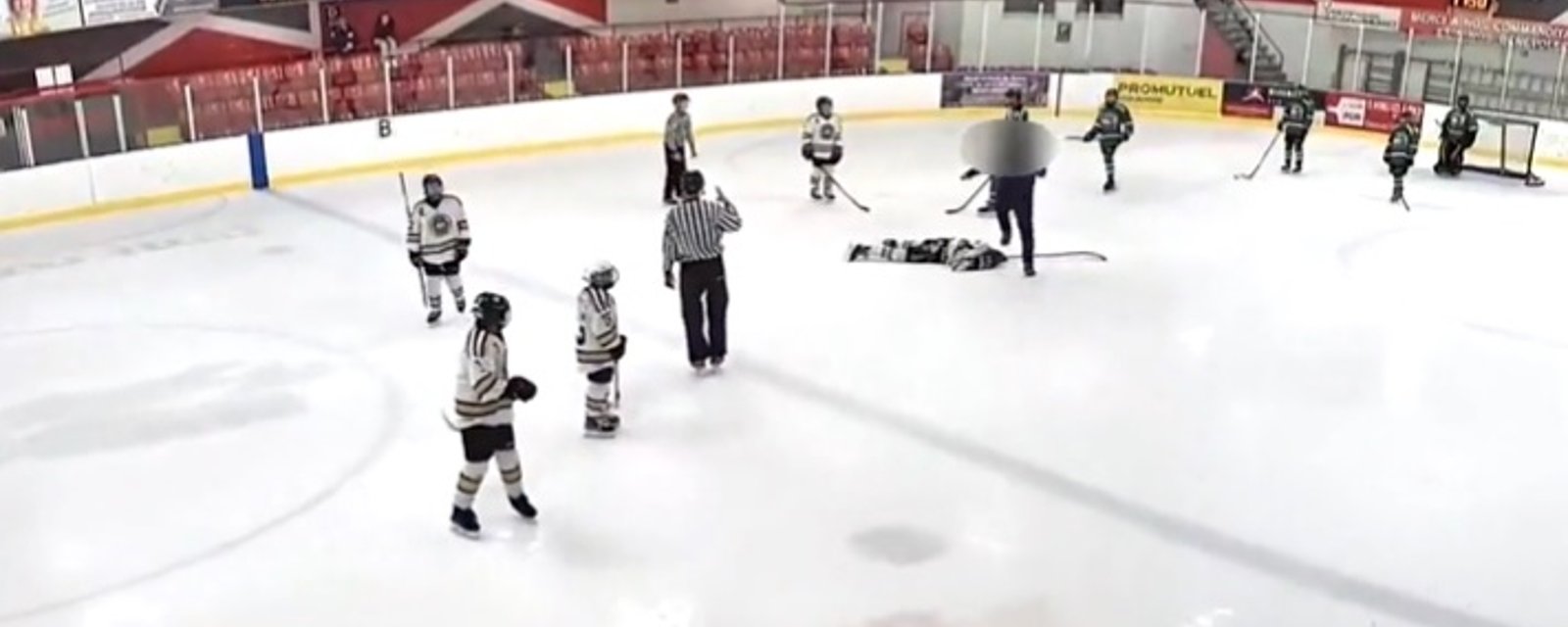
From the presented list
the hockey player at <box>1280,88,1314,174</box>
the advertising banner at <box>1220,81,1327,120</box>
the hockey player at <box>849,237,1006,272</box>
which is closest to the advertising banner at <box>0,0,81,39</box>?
the hockey player at <box>849,237,1006,272</box>

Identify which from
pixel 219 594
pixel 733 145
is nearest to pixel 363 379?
pixel 219 594

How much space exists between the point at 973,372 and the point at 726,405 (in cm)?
172

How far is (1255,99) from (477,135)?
9.89 meters

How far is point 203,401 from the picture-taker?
9633 millimetres

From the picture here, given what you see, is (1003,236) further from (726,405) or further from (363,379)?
(363,379)

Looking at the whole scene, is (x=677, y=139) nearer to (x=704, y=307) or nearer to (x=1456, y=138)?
(x=704, y=307)

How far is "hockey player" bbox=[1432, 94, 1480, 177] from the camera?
16.5m

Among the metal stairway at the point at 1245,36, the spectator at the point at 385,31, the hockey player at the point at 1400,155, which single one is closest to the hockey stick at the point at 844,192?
the hockey player at the point at 1400,155

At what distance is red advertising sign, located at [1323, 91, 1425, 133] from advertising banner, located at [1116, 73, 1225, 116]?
4.59 feet

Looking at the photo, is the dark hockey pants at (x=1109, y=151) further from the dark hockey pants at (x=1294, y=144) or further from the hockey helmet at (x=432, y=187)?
the hockey helmet at (x=432, y=187)

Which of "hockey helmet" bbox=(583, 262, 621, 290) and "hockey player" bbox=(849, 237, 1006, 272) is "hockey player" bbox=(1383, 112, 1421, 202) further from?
"hockey helmet" bbox=(583, 262, 621, 290)

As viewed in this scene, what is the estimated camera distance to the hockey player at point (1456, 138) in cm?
1653

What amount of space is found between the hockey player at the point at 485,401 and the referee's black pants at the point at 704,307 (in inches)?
94.6

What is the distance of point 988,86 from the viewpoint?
68.6 feet
